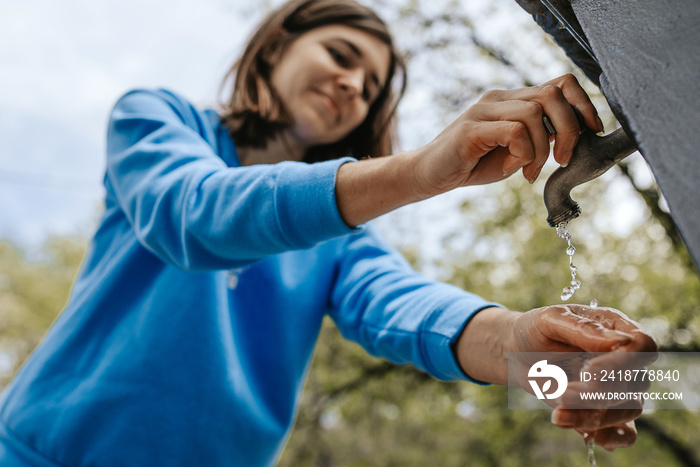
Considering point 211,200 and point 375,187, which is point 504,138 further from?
point 211,200

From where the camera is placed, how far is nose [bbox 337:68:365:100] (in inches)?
70.7

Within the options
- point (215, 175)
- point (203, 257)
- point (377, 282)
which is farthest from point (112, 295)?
point (377, 282)

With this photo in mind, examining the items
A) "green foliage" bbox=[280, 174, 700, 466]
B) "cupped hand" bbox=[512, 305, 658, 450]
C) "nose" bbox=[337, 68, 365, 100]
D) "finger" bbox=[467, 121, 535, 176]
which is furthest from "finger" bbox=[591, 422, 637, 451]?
"green foliage" bbox=[280, 174, 700, 466]

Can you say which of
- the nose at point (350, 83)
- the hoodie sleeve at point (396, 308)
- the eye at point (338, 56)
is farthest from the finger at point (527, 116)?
the eye at point (338, 56)

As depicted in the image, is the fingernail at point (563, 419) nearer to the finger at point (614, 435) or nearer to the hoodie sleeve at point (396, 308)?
the finger at point (614, 435)

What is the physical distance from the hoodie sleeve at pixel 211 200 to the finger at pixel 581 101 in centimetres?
41

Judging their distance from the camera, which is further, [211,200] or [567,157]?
[211,200]

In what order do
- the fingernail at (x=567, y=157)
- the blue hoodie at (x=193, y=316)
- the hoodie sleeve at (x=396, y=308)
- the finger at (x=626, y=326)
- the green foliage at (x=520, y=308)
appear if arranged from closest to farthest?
the finger at (x=626, y=326)
the fingernail at (x=567, y=157)
the blue hoodie at (x=193, y=316)
the hoodie sleeve at (x=396, y=308)
the green foliage at (x=520, y=308)

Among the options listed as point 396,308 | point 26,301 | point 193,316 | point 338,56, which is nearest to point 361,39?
point 338,56

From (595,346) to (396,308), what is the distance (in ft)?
2.43

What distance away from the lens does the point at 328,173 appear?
0.91 m

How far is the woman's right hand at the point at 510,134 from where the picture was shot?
2.44 ft

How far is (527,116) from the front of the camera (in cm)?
74

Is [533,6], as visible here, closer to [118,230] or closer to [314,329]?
[314,329]
